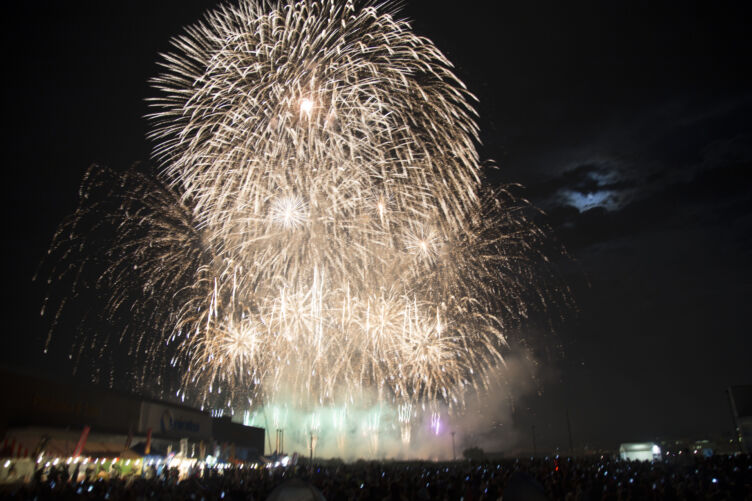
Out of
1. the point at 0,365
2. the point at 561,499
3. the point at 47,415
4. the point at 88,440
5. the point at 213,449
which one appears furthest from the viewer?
the point at 213,449

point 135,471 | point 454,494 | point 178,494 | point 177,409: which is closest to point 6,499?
point 178,494

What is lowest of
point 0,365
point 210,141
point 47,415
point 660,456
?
point 660,456

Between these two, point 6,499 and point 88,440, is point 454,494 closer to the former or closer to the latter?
point 6,499

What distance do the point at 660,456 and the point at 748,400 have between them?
357 inches

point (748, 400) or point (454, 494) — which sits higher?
point (748, 400)

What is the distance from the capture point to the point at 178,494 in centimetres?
1410

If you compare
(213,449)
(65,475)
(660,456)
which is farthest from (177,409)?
(660,456)

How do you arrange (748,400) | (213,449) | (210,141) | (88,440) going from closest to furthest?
(210,141) < (88,440) < (213,449) < (748,400)

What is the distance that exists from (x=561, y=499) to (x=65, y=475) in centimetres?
1653

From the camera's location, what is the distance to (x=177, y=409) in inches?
1503

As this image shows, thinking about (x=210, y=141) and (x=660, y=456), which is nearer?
(x=210, y=141)

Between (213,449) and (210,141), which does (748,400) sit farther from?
(210,141)

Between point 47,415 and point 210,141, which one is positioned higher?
point 210,141

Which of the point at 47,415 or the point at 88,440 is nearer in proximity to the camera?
the point at 47,415
